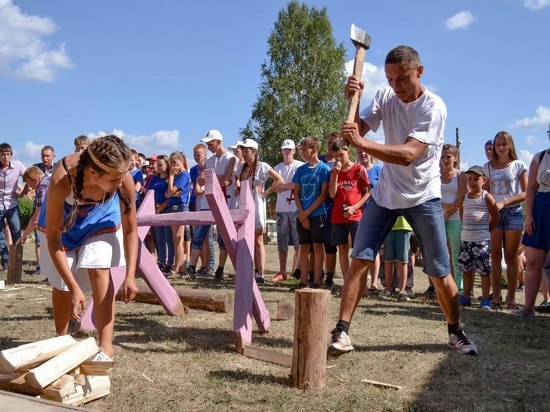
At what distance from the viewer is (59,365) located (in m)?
3.04

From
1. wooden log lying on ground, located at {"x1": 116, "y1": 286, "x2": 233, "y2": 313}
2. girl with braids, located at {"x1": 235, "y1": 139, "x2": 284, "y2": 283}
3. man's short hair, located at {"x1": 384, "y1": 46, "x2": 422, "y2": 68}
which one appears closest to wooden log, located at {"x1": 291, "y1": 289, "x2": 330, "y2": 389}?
man's short hair, located at {"x1": 384, "y1": 46, "x2": 422, "y2": 68}

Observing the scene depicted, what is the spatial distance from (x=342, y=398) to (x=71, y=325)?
273 centimetres

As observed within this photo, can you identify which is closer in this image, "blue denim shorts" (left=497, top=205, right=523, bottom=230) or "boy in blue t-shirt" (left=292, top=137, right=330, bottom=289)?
"blue denim shorts" (left=497, top=205, right=523, bottom=230)

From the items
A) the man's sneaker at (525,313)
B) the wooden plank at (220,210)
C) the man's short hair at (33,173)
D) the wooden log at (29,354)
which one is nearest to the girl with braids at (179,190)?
the man's short hair at (33,173)

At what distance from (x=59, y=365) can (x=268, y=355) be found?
1381 mm

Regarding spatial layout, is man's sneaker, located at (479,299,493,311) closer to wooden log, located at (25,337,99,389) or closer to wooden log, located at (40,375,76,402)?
wooden log, located at (25,337,99,389)

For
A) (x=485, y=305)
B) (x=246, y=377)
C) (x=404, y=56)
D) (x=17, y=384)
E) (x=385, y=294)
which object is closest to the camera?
(x=17, y=384)

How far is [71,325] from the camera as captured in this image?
4.93m

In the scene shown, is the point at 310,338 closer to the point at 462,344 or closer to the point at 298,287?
the point at 462,344

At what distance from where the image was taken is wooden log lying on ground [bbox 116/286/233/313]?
5527 mm

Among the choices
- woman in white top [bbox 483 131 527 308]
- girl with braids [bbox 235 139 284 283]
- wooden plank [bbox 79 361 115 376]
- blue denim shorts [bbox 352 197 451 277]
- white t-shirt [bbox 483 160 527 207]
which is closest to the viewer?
wooden plank [bbox 79 361 115 376]

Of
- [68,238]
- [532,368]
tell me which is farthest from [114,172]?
[532,368]

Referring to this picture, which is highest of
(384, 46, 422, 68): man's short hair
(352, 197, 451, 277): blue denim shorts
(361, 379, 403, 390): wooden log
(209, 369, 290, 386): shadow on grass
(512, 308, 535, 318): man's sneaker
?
(384, 46, 422, 68): man's short hair

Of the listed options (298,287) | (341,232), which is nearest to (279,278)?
(298,287)
